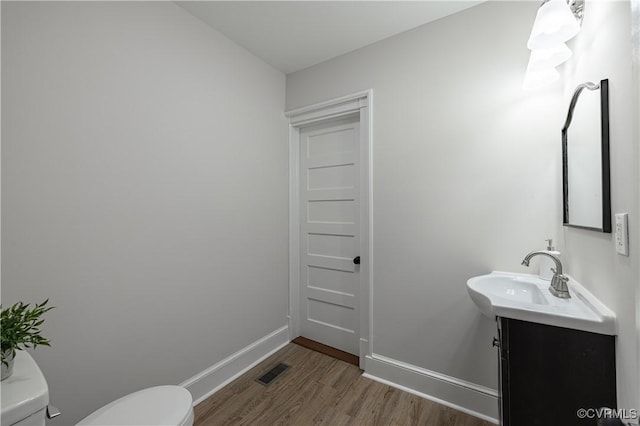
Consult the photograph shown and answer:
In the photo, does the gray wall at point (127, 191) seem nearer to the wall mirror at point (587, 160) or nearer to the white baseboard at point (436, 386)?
the white baseboard at point (436, 386)

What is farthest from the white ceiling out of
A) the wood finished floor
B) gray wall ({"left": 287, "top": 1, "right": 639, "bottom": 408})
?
the wood finished floor

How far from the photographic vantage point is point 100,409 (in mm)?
1124

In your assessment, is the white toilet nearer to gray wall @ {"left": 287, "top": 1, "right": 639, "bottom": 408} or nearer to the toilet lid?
the toilet lid

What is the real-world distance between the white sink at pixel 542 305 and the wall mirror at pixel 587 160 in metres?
0.31

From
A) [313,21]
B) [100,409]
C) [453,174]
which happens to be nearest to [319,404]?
[100,409]

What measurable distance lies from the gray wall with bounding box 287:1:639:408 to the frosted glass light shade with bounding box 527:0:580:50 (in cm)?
9

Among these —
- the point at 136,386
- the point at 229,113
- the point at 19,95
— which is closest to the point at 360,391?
the point at 136,386

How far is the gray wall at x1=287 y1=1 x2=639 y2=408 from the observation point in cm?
157

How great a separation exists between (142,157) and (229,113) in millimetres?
768

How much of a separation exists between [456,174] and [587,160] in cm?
71

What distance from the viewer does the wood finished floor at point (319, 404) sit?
65.4 inches

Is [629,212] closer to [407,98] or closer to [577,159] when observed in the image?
[577,159]

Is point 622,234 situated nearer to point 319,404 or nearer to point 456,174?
point 456,174

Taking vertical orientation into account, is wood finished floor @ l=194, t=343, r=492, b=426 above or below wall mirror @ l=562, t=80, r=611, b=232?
below
